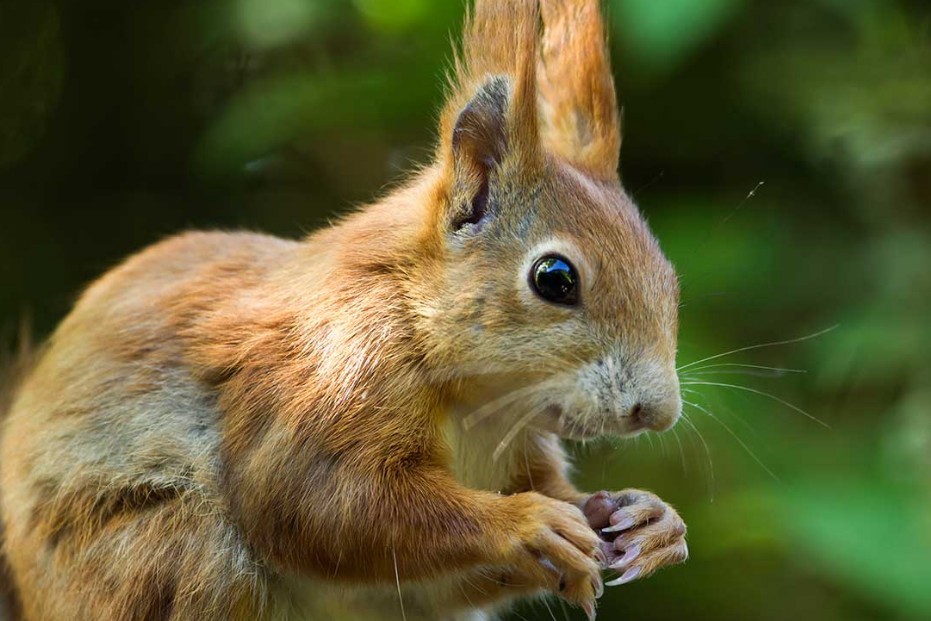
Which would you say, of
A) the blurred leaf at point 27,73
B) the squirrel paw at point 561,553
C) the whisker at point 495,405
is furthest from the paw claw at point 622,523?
the blurred leaf at point 27,73

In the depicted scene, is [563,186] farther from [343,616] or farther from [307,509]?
[343,616]

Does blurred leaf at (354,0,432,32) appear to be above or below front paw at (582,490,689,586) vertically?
above

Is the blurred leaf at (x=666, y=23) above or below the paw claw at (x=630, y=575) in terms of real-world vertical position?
above

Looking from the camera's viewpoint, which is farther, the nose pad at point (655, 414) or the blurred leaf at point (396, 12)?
the blurred leaf at point (396, 12)

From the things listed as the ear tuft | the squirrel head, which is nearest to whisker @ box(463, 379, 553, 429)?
the squirrel head

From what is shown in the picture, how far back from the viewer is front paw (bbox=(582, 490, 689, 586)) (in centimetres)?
147

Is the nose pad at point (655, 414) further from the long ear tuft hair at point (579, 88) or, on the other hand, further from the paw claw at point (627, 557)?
the long ear tuft hair at point (579, 88)

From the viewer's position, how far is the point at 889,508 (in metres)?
2.20

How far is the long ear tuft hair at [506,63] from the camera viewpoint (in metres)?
1.50

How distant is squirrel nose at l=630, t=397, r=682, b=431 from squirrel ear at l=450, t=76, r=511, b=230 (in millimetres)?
355

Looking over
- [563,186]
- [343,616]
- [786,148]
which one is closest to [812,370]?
[786,148]

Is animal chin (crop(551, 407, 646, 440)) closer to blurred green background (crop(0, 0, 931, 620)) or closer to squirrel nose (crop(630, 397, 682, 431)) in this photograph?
squirrel nose (crop(630, 397, 682, 431))

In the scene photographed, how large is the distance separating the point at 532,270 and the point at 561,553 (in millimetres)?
371

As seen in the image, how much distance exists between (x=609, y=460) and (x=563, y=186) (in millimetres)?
914
